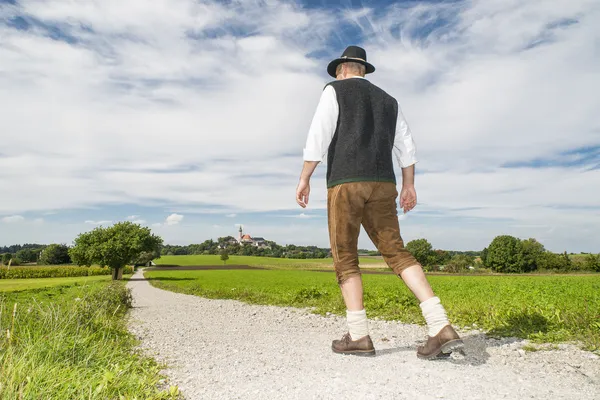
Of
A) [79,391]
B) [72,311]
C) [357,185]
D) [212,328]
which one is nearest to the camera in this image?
[79,391]

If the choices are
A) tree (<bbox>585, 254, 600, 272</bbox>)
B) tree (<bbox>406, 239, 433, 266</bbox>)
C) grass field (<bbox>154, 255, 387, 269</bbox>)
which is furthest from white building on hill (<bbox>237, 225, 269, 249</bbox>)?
tree (<bbox>585, 254, 600, 272</bbox>)

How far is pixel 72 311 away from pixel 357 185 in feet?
13.8

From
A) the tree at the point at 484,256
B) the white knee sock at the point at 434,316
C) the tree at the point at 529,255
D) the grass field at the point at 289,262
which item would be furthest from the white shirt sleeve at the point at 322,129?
the tree at the point at 484,256

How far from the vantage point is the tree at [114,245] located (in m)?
46.2

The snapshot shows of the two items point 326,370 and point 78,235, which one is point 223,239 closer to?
point 78,235

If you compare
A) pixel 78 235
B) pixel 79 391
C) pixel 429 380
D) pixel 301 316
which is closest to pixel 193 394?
pixel 79 391

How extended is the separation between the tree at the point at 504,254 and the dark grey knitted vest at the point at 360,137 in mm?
85316

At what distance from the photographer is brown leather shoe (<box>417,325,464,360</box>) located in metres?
3.79

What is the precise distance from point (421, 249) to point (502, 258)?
15652mm

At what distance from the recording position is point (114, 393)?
10.4 feet

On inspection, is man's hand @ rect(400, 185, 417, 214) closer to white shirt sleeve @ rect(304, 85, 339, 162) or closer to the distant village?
white shirt sleeve @ rect(304, 85, 339, 162)

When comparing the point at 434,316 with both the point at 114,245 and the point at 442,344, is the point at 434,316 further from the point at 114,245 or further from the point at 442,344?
the point at 114,245

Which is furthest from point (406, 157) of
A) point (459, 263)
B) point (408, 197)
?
point (459, 263)

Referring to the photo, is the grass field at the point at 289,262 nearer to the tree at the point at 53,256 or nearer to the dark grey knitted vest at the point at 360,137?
the tree at the point at 53,256
